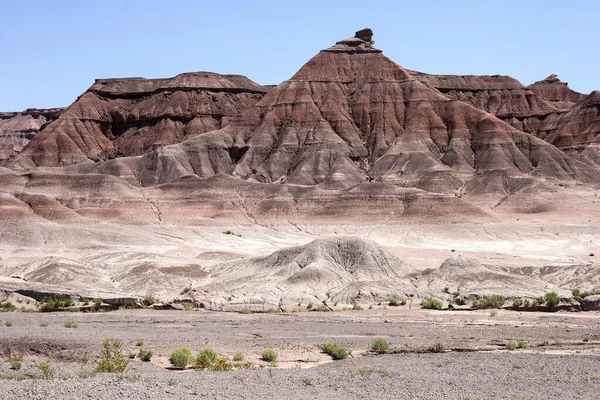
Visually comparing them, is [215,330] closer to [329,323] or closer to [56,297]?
[329,323]

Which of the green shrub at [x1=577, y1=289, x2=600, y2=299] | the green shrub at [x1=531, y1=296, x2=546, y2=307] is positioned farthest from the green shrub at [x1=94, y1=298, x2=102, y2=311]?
the green shrub at [x1=577, y1=289, x2=600, y2=299]

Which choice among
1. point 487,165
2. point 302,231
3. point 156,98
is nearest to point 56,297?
point 302,231

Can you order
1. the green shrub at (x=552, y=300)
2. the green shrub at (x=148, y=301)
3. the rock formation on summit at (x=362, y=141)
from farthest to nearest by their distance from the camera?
the rock formation on summit at (x=362, y=141) → the green shrub at (x=148, y=301) → the green shrub at (x=552, y=300)

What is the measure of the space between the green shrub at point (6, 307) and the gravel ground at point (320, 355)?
397 centimetres

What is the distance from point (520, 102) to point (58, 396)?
14991 cm

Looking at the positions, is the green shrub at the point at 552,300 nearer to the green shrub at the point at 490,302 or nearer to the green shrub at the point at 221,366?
the green shrub at the point at 490,302

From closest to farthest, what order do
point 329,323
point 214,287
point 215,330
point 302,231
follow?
point 215,330
point 329,323
point 214,287
point 302,231

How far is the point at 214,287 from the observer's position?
49656mm

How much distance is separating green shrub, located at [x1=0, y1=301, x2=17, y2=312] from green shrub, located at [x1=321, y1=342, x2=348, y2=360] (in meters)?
22.1

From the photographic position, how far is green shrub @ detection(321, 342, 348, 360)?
25.9m

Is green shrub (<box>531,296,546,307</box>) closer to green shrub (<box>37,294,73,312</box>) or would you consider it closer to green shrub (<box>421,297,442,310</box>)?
green shrub (<box>421,297,442,310</box>)

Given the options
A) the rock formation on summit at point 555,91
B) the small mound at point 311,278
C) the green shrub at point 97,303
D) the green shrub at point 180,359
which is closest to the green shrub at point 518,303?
the small mound at point 311,278

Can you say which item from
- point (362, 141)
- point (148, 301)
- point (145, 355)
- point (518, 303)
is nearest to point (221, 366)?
point (145, 355)

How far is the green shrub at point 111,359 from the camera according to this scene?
21797 mm
